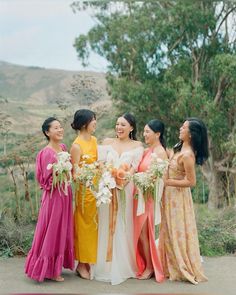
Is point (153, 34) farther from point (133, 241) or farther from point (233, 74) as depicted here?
point (133, 241)

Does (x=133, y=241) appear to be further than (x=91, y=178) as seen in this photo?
Yes

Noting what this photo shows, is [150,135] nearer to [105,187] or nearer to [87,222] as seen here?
[105,187]

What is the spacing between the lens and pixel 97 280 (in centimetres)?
477

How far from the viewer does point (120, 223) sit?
4.77 metres

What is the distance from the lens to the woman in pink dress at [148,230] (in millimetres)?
4773

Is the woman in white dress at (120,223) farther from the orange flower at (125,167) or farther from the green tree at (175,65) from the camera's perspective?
the green tree at (175,65)

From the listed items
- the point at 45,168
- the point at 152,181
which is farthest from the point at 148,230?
the point at 45,168

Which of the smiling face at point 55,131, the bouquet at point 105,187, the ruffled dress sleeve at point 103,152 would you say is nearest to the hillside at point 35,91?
the ruffled dress sleeve at point 103,152

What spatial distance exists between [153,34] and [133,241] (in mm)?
13282

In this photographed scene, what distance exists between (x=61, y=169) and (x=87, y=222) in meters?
0.66

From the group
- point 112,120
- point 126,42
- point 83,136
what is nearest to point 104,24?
point 126,42

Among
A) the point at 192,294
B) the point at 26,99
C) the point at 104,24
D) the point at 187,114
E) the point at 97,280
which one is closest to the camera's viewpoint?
the point at 192,294

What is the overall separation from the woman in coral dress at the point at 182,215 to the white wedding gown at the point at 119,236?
320 millimetres

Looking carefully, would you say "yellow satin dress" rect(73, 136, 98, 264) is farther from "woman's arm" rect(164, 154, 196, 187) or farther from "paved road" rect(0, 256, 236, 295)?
"woman's arm" rect(164, 154, 196, 187)
